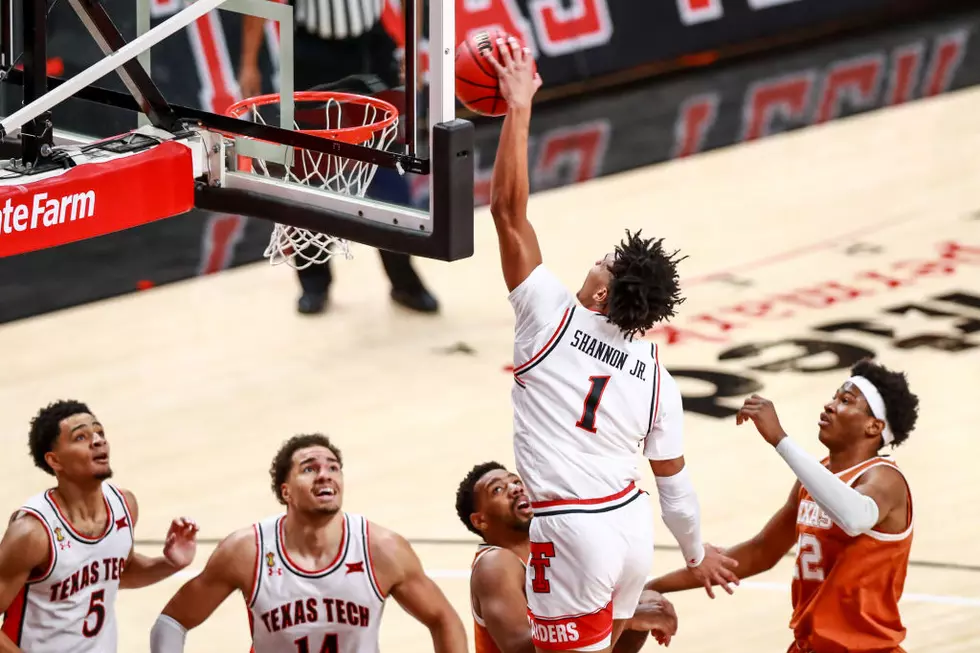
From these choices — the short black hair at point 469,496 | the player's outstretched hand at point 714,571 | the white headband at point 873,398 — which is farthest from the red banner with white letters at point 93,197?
the white headband at point 873,398

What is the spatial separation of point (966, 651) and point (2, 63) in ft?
14.1

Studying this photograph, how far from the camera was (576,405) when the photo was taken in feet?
19.0

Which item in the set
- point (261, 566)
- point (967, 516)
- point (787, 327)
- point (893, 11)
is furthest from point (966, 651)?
point (893, 11)

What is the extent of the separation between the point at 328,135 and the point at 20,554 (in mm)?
1729

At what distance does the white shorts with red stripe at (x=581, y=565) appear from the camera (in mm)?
5754

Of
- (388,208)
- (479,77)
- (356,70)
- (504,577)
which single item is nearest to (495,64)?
(479,77)

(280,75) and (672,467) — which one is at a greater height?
(280,75)

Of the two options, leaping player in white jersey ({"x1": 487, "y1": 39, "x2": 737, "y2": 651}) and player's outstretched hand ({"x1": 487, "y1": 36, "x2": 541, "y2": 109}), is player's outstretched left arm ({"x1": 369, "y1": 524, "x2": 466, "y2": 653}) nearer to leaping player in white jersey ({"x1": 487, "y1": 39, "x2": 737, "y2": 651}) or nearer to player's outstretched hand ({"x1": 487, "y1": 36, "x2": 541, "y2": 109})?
leaping player in white jersey ({"x1": 487, "y1": 39, "x2": 737, "y2": 651})

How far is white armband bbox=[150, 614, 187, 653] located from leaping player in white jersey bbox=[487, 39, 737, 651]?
113cm

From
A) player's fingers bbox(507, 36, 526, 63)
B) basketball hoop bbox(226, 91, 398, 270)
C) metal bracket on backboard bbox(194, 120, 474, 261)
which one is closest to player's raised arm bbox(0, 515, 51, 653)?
metal bracket on backboard bbox(194, 120, 474, 261)

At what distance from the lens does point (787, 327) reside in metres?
10.8

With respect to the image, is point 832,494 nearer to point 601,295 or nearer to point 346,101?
point 601,295

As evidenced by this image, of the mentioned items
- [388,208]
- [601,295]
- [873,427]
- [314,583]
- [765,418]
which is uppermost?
[388,208]

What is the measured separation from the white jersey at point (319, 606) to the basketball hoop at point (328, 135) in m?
1.13
